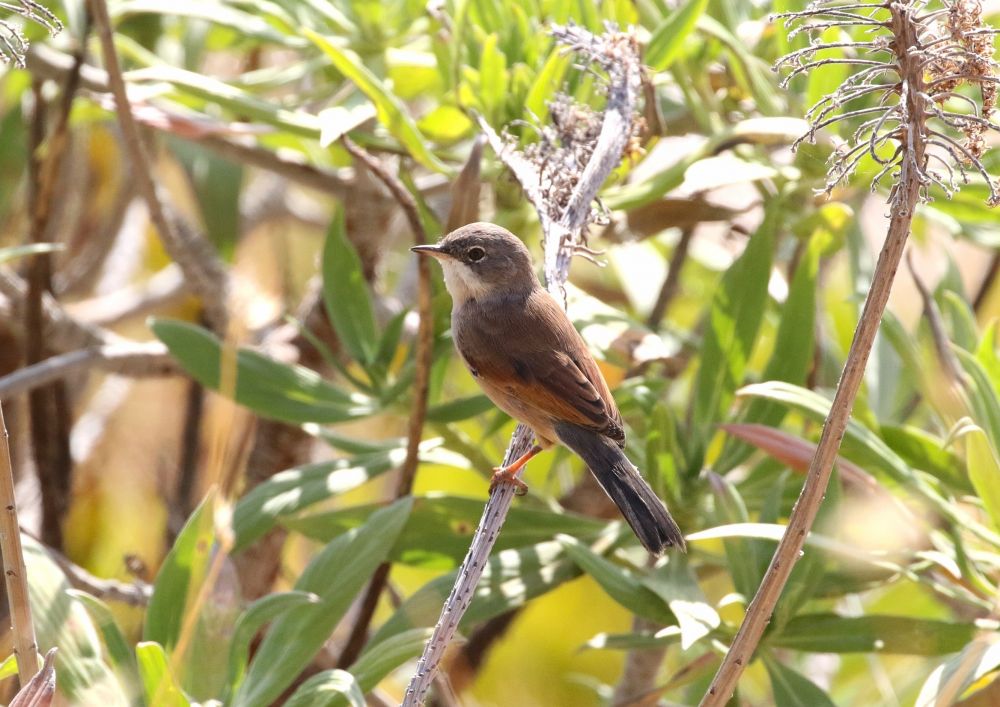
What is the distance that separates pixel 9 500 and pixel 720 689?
2.78 feet

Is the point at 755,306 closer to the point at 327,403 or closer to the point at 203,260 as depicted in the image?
the point at 327,403

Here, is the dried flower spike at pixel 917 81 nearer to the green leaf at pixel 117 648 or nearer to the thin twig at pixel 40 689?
the thin twig at pixel 40 689

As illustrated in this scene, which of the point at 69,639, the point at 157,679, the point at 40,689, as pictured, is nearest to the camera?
the point at 40,689

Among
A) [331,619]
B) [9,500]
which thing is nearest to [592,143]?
[331,619]

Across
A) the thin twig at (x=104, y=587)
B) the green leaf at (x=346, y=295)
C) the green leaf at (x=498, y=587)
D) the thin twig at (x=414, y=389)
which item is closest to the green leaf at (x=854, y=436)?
the green leaf at (x=498, y=587)

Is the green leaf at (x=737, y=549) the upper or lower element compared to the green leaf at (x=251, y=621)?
upper

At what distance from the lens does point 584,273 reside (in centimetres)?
410

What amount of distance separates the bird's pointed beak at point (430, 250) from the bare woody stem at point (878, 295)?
1.15 metres

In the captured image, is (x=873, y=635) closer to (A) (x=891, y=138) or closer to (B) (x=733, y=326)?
(B) (x=733, y=326)

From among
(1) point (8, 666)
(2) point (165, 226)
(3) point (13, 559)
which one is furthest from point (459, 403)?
(3) point (13, 559)

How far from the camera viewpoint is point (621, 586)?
6.62ft

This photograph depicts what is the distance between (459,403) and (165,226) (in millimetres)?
863

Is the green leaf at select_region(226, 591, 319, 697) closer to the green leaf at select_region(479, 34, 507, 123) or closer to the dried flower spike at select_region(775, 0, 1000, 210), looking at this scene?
the dried flower spike at select_region(775, 0, 1000, 210)

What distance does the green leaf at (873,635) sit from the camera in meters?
2.02
